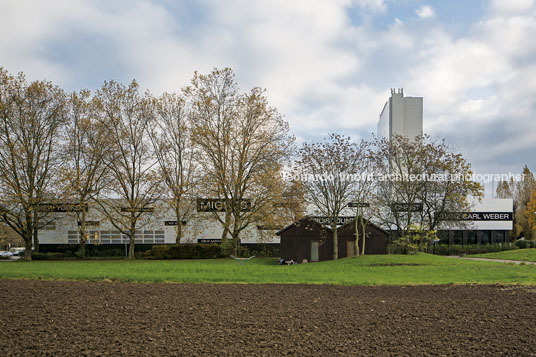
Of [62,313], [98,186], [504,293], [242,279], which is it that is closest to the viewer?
[62,313]

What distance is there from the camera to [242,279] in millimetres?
16953

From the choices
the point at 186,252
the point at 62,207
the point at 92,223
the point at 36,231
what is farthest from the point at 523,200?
the point at 36,231

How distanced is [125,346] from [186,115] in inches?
1257

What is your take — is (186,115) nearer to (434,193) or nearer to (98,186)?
(98,186)

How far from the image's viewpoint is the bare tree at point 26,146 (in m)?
34.1

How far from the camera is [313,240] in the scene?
3719cm

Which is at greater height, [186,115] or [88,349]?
[186,115]

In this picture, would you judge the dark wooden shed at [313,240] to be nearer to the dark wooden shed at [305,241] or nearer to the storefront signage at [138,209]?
the dark wooden shed at [305,241]

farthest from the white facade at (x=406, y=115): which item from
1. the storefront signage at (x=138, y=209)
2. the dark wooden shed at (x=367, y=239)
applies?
the storefront signage at (x=138, y=209)

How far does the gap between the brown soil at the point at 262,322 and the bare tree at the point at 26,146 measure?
23780 mm

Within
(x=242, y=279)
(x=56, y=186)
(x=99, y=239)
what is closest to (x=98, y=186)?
(x=56, y=186)

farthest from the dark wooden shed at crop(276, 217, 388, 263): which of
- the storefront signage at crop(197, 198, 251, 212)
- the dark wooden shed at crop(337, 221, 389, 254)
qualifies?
the storefront signage at crop(197, 198, 251, 212)

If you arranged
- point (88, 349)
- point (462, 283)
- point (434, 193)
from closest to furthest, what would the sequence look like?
1. point (88, 349)
2. point (462, 283)
3. point (434, 193)

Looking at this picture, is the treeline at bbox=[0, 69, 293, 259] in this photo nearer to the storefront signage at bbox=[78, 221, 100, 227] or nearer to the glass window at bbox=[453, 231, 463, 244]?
the storefront signage at bbox=[78, 221, 100, 227]
